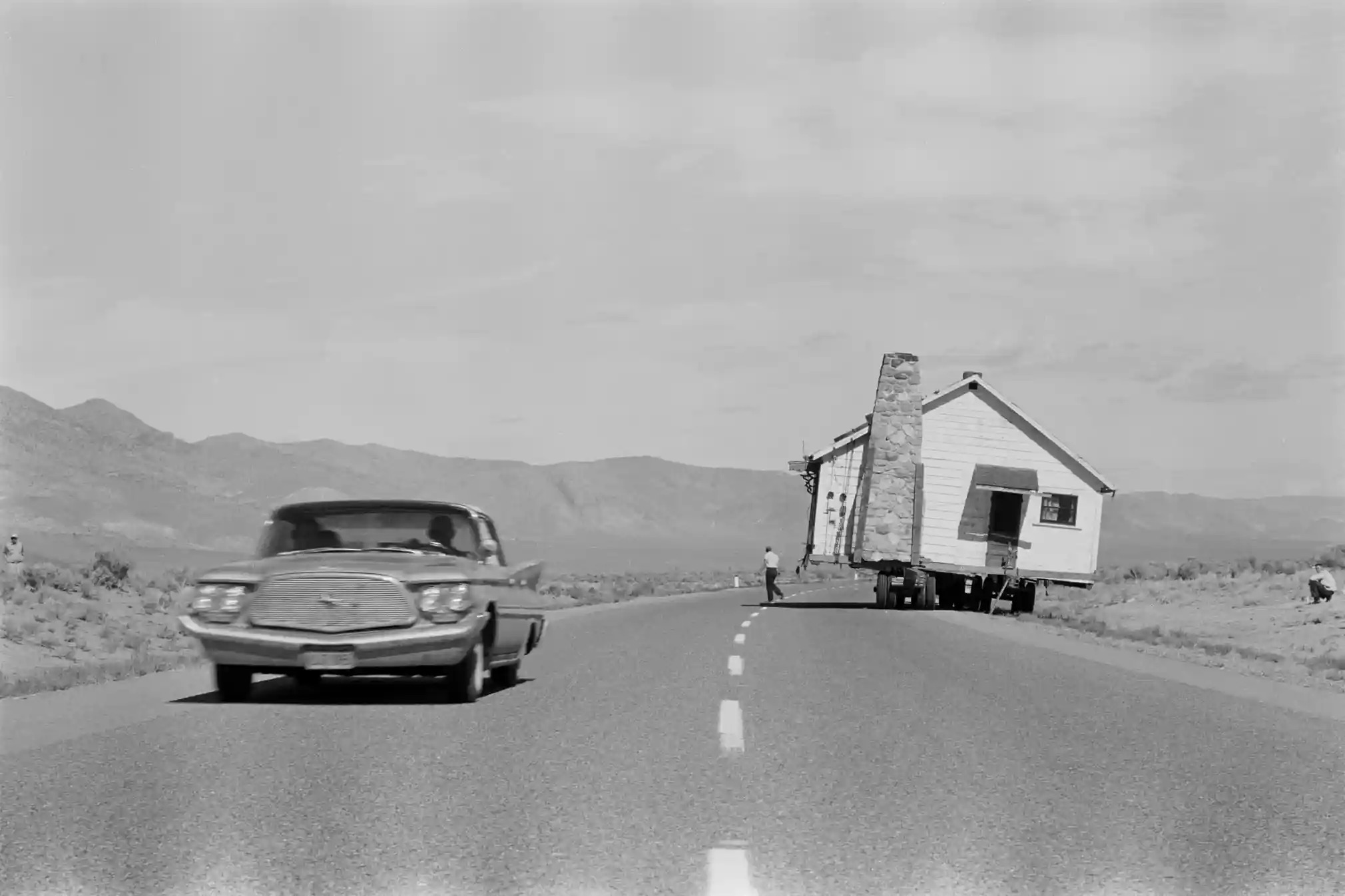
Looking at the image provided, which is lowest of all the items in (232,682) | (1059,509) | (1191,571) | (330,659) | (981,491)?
(232,682)

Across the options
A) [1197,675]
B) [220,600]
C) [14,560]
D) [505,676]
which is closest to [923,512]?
[1197,675]

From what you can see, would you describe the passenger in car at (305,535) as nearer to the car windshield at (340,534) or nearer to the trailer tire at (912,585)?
the car windshield at (340,534)

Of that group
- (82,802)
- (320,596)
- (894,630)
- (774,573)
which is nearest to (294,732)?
(320,596)

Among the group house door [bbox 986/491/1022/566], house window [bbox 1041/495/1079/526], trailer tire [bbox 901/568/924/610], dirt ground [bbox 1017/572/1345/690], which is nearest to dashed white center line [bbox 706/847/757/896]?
dirt ground [bbox 1017/572/1345/690]

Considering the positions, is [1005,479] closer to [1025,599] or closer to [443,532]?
[1025,599]

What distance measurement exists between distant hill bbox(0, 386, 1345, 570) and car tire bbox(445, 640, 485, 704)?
6789 cm

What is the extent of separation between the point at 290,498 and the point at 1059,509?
424ft

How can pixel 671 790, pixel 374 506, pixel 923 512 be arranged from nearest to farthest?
pixel 671 790
pixel 374 506
pixel 923 512

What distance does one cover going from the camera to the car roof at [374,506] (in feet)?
41.4

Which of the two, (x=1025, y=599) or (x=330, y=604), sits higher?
(x=1025, y=599)

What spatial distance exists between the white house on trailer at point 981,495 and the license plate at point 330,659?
26667 millimetres

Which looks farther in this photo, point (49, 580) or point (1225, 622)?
point (1225, 622)

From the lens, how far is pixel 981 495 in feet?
122

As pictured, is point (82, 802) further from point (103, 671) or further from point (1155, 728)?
point (103, 671)
